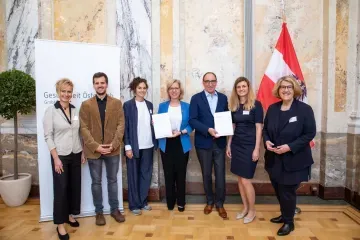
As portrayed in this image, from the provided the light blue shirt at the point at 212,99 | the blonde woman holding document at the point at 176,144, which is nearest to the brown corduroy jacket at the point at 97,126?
the blonde woman holding document at the point at 176,144

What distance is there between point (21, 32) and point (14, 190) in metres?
2.22

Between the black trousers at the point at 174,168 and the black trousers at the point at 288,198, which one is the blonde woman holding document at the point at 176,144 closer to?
the black trousers at the point at 174,168

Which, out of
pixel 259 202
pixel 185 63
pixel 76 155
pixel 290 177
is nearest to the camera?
pixel 290 177

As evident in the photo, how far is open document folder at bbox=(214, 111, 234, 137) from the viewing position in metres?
3.34

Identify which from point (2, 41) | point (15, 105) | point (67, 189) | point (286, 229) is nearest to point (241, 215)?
point (286, 229)

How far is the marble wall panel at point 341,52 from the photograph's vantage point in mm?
3990

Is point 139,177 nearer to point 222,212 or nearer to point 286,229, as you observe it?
point 222,212

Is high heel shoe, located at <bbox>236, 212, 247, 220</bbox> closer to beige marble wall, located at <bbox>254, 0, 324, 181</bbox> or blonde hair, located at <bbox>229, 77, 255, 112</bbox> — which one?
blonde hair, located at <bbox>229, 77, 255, 112</bbox>

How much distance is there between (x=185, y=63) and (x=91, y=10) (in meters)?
1.57

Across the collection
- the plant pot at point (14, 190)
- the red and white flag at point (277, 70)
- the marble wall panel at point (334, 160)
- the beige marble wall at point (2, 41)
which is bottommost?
the plant pot at point (14, 190)

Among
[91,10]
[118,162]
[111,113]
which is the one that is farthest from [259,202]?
[91,10]

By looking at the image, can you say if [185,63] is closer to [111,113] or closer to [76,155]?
[111,113]

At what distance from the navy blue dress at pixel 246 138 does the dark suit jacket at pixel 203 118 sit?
0.80ft

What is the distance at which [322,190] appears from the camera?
4.16 meters
